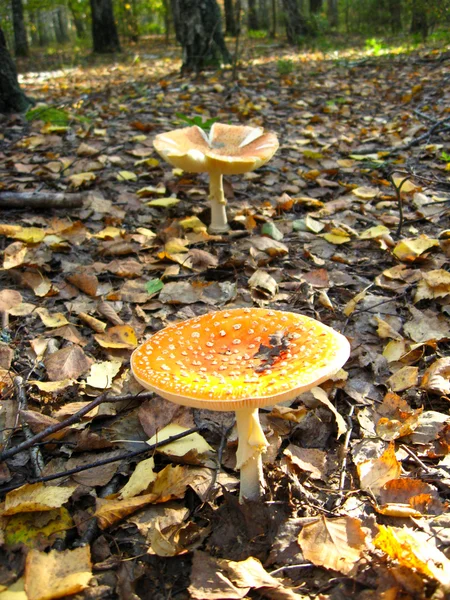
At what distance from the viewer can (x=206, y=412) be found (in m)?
2.42

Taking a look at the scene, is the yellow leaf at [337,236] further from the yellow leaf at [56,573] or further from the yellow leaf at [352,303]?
the yellow leaf at [56,573]

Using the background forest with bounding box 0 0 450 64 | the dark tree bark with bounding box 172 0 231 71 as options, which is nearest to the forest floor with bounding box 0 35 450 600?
the dark tree bark with bounding box 172 0 231 71

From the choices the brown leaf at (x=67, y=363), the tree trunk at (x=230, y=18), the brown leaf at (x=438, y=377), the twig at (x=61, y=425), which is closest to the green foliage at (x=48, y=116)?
the brown leaf at (x=67, y=363)

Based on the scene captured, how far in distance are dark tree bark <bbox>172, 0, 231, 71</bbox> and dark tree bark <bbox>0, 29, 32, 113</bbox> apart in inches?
136

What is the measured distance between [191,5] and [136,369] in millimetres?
8293

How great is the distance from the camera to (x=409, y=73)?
29.6ft

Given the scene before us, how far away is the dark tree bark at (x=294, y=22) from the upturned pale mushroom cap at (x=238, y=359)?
594 inches

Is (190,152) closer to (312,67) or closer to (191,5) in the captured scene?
(191,5)

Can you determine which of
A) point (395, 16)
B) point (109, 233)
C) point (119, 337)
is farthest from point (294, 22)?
point (119, 337)

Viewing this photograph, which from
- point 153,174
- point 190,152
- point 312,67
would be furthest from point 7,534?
point 312,67

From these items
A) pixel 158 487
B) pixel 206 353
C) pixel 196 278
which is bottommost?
pixel 158 487

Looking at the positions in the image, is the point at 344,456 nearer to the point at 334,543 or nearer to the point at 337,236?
the point at 334,543

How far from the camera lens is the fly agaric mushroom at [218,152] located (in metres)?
3.69

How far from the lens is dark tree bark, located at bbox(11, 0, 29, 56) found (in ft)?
55.8
